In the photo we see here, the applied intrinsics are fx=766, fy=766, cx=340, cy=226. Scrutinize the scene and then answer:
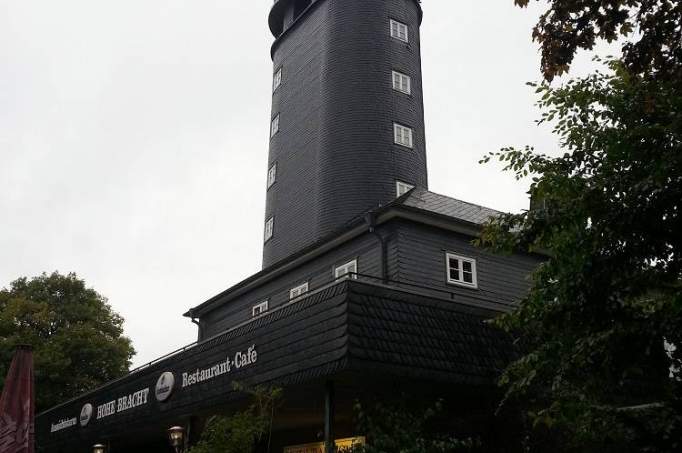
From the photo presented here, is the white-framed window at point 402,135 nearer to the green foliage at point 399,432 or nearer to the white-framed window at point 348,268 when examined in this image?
the white-framed window at point 348,268

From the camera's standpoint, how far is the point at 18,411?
613 inches

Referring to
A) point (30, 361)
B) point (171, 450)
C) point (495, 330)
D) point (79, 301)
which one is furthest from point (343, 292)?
point (79, 301)

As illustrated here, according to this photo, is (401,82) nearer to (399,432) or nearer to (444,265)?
(444,265)

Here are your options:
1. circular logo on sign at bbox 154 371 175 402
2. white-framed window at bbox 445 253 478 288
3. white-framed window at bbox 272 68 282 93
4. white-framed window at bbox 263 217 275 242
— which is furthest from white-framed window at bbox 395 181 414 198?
circular logo on sign at bbox 154 371 175 402

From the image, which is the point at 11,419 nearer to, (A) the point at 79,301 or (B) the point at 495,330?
(B) the point at 495,330

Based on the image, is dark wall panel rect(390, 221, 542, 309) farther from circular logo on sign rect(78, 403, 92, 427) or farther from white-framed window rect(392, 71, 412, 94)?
circular logo on sign rect(78, 403, 92, 427)

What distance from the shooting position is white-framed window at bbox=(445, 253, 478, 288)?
22.2 m

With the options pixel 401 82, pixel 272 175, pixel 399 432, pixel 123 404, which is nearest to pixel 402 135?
pixel 401 82

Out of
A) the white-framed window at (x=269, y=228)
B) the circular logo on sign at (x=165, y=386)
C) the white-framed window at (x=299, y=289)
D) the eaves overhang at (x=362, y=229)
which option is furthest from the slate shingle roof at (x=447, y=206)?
the white-framed window at (x=269, y=228)

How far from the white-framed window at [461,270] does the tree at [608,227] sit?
8.01 meters

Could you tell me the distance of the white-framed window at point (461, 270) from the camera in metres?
22.2

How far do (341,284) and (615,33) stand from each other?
6.99 m

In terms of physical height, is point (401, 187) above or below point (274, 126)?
below

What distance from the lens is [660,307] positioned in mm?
11859
